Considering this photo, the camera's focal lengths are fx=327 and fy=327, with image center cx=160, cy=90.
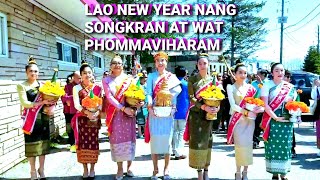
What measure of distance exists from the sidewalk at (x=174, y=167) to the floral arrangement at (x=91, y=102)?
118 cm

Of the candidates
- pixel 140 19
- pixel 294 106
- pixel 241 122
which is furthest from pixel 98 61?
pixel 294 106

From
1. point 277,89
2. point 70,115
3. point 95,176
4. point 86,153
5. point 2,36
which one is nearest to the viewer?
point 277,89

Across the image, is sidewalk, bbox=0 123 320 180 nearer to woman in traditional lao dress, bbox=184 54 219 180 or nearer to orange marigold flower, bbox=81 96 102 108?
woman in traditional lao dress, bbox=184 54 219 180

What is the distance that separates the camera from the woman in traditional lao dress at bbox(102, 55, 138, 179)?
4.60 metres

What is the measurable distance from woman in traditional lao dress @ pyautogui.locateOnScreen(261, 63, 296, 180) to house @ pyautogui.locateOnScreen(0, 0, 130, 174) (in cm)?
399

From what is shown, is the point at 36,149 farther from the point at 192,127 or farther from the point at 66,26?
the point at 66,26

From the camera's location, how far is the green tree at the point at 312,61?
32231 millimetres

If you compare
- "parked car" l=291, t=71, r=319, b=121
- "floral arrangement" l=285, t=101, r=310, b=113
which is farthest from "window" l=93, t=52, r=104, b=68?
"floral arrangement" l=285, t=101, r=310, b=113

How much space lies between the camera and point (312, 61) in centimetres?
3394

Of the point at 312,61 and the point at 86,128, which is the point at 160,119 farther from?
the point at 312,61

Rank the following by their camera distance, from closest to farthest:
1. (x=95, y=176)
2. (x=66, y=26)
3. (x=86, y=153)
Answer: (x=86, y=153) → (x=95, y=176) → (x=66, y=26)

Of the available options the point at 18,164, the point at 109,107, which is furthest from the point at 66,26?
the point at 109,107

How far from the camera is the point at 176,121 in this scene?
619cm

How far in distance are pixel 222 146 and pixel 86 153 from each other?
12.0 ft
